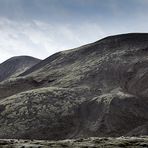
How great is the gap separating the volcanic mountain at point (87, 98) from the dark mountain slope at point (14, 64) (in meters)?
66.9

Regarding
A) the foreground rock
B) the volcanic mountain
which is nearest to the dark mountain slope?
the volcanic mountain

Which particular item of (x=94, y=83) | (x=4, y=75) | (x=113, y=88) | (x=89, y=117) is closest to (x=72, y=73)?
(x=94, y=83)

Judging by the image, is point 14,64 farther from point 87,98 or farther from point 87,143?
point 87,143

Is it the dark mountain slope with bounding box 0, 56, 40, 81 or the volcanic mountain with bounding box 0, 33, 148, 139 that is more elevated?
the dark mountain slope with bounding box 0, 56, 40, 81

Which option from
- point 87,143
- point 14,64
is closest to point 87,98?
point 87,143

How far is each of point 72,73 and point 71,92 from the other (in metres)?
12.5

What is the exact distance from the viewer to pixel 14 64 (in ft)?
529

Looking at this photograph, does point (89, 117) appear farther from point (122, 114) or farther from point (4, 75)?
point (4, 75)

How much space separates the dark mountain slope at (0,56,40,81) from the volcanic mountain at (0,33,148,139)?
66.9 metres

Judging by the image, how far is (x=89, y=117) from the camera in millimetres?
57375

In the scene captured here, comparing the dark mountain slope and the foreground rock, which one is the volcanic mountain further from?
the dark mountain slope

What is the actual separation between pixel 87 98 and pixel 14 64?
102641mm

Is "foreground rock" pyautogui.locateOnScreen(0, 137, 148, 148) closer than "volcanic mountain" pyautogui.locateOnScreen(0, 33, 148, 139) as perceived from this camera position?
Yes

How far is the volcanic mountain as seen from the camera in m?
54.4
